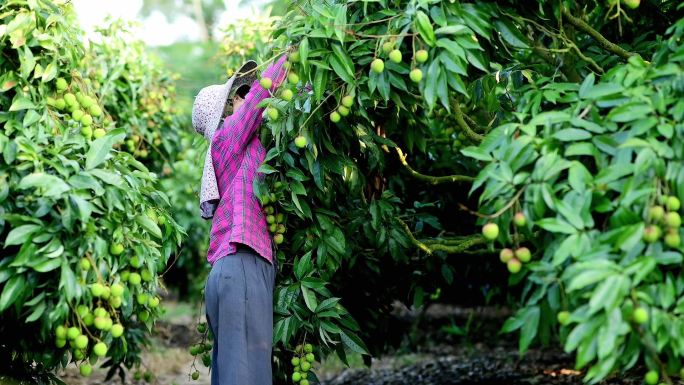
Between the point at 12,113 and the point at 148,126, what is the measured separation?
2046 mm

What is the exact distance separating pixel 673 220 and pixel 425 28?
82cm

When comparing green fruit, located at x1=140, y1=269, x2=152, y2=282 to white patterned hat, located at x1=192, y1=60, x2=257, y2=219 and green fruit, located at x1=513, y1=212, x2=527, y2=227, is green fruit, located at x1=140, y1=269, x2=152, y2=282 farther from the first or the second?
green fruit, located at x1=513, y1=212, x2=527, y2=227

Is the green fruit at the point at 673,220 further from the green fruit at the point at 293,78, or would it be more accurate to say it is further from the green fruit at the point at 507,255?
the green fruit at the point at 293,78

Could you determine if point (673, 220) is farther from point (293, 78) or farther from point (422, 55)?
point (293, 78)

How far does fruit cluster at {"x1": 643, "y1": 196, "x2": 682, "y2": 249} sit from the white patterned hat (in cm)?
154

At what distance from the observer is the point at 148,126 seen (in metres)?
4.40

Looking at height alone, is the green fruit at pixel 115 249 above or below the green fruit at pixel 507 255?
above

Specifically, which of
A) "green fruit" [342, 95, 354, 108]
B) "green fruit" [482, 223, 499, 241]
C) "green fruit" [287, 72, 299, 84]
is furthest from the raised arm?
"green fruit" [482, 223, 499, 241]

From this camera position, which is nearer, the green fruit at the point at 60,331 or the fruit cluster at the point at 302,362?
the green fruit at the point at 60,331

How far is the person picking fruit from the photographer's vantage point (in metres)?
2.59

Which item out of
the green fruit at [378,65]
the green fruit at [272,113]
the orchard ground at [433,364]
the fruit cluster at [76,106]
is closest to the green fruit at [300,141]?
the green fruit at [272,113]

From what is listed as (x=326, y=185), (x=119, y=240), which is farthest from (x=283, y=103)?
(x=119, y=240)

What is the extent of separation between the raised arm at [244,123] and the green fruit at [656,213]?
1295 millimetres

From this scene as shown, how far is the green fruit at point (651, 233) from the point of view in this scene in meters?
1.78
